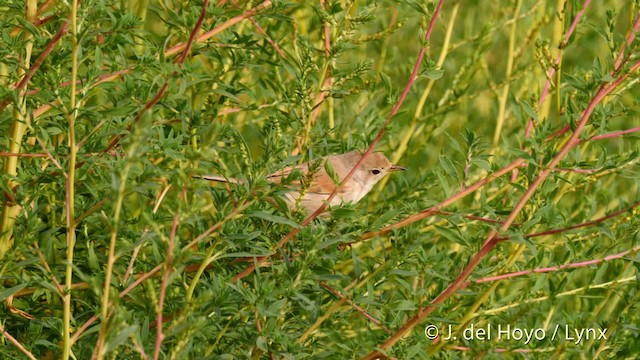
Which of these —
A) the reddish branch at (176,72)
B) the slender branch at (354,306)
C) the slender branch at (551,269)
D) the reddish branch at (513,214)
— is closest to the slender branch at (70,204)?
the reddish branch at (176,72)

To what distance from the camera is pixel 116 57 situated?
3.09m

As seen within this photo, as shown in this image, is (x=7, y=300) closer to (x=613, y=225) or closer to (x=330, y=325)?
(x=330, y=325)

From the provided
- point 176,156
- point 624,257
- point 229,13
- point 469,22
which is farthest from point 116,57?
point 469,22

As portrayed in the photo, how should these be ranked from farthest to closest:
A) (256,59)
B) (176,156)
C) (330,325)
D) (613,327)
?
(256,59) → (613,327) → (330,325) → (176,156)

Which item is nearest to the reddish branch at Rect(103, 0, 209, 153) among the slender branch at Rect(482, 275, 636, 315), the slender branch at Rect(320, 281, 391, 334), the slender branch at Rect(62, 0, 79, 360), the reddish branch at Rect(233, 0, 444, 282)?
the slender branch at Rect(62, 0, 79, 360)

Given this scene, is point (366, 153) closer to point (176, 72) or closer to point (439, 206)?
point (439, 206)

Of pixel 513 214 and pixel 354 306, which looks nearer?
pixel 513 214

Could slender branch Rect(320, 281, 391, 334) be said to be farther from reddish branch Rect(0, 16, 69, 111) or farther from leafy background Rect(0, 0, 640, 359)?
reddish branch Rect(0, 16, 69, 111)

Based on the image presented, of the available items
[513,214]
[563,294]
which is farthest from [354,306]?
[563,294]

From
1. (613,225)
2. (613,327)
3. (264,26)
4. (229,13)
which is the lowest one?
(613,327)

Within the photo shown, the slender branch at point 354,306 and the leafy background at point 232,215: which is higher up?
the leafy background at point 232,215

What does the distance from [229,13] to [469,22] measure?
2546mm

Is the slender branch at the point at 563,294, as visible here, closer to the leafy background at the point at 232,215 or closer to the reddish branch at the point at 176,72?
the leafy background at the point at 232,215

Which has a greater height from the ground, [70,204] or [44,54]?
[44,54]
